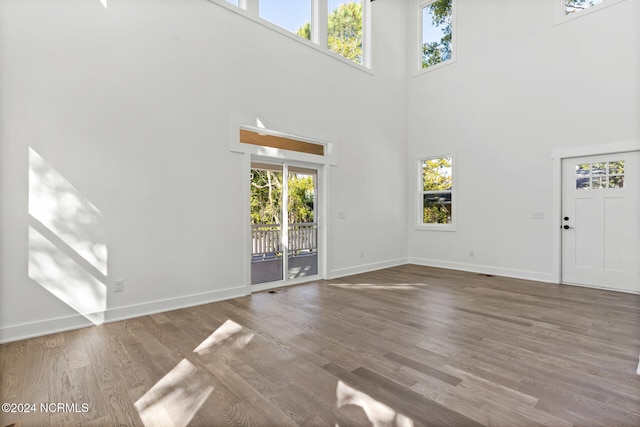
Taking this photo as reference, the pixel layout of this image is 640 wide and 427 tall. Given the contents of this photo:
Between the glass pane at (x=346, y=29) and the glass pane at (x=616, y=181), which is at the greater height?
the glass pane at (x=346, y=29)

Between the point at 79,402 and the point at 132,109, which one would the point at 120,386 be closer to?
the point at 79,402

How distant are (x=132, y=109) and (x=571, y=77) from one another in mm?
6083

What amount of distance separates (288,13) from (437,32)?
334 centimetres

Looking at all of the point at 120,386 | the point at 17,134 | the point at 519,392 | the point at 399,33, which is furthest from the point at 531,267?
the point at 17,134

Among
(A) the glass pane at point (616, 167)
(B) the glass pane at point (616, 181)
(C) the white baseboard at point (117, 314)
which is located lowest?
(C) the white baseboard at point (117, 314)

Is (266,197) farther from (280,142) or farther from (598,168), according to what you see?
(598,168)

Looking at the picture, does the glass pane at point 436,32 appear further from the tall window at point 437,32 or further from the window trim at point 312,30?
the window trim at point 312,30

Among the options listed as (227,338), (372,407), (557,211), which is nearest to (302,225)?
(227,338)

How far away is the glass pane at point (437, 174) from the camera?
6.40 metres

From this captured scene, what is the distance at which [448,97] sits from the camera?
6.29m

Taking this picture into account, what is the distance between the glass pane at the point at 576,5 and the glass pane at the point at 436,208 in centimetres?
333

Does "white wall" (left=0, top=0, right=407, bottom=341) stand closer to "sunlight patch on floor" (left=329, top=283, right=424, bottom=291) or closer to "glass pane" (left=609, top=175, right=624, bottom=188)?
"sunlight patch on floor" (left=329, top=283, right=424, bottom=291)

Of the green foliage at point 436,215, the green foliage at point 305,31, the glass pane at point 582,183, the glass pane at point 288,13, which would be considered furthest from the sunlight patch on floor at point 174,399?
the glass pane at point 582,183

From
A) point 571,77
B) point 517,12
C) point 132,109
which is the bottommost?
point 132,109
